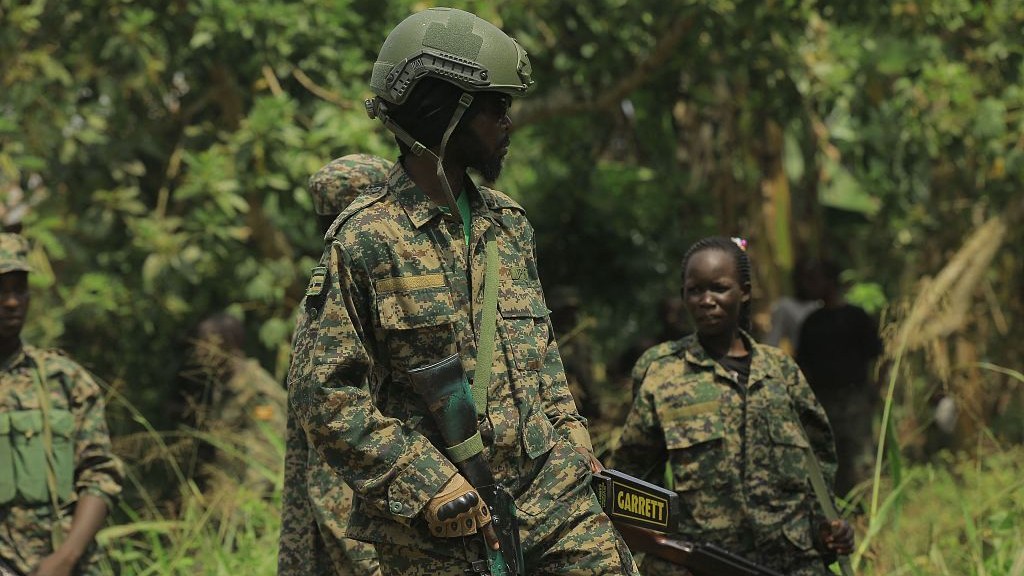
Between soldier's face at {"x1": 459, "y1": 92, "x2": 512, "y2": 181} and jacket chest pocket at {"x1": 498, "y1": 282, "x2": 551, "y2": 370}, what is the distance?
0.93 feet

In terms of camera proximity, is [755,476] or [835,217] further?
[835,217]

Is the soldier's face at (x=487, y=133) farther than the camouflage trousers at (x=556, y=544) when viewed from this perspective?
Yes

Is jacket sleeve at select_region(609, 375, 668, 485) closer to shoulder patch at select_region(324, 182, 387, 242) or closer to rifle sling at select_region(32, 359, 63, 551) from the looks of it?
shoulder patch at select_region(324, 182, 387, 242)

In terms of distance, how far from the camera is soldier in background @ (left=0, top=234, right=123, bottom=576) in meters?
4.64

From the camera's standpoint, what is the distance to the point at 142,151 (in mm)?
8273

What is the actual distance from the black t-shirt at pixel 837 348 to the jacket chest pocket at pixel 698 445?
11.5 feet

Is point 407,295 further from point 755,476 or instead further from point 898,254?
point 898,254

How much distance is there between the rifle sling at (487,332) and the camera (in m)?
2.99

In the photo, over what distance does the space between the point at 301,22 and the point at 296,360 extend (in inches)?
172

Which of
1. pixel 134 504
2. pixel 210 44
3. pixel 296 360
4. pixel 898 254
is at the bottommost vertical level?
pixel 134 504

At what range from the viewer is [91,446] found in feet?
15.7

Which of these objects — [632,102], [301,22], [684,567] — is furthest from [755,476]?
[632,102]

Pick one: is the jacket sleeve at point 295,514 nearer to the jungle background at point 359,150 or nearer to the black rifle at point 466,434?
the black rifle at point 466,434

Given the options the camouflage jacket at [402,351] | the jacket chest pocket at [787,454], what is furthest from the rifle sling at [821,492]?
the camouflage jacket at [402,351]
